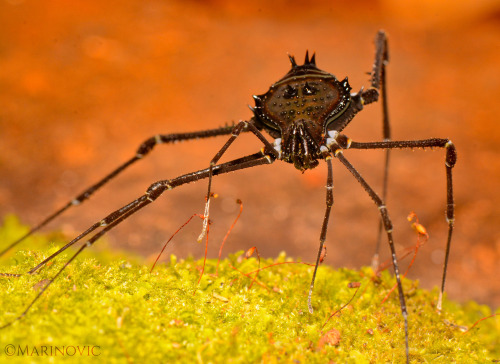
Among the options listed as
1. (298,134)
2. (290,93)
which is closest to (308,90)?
(290,93)

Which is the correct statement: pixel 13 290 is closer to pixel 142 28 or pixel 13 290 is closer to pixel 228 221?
pixel 228 221

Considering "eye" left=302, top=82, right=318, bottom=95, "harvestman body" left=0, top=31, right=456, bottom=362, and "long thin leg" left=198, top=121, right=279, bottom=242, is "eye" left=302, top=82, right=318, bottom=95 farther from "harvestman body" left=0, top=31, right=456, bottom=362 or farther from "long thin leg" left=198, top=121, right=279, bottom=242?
"long thin leg" left=198, top=121, right=279, bottom=242

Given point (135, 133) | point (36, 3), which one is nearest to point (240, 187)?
point (135, 133)

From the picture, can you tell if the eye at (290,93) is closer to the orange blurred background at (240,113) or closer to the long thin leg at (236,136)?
the long thin leg at (236,136)

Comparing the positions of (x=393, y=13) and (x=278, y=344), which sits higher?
(x=393, y=13)

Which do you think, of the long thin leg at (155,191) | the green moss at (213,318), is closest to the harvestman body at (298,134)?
the long thin leg at (155,191)

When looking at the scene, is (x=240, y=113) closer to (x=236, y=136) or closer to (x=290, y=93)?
(x=290, y=93)

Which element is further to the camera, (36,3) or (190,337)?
(36,3)
